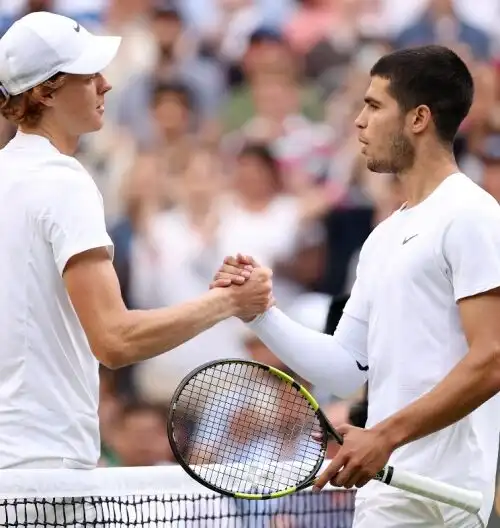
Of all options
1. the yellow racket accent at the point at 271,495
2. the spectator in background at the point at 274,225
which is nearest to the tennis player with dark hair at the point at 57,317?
the yellow racket accent at the point at 271,495

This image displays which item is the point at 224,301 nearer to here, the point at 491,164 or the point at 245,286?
the point at 245,286

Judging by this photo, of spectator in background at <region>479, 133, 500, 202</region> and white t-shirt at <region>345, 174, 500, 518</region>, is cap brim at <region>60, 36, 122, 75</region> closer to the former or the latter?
white t-shirt at <region>345, 174, 500, 518</region>

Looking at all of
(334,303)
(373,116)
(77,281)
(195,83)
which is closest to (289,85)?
(195,83)

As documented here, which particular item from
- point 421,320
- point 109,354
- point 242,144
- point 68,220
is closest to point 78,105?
point 68,220

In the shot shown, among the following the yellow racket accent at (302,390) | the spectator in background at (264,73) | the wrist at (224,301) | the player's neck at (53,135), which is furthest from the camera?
the spectator in background at (264,73)

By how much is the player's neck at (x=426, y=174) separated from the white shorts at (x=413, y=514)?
2.52ft

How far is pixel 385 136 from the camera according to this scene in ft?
11.6

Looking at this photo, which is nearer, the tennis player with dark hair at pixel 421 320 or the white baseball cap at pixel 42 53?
the tennis player with dark hair at pixel 421 320

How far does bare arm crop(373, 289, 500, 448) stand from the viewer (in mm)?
3074

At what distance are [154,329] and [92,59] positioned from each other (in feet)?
2.45

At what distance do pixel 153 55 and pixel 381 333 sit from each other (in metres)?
5.13

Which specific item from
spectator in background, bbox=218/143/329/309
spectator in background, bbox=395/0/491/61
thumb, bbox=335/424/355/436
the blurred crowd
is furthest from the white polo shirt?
spectator in background, bbox=395/0/491/61

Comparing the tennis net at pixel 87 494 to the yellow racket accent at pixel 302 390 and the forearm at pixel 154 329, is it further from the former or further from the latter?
the yellow racket accent at pixel 302 390

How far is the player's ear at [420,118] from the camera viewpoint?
3.50 metres
